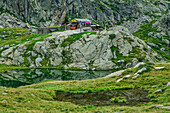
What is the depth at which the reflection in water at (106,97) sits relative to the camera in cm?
2900

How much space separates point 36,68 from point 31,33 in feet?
246

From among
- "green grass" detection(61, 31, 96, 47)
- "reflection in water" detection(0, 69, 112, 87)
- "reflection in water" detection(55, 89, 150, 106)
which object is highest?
"green grass" detection(61, 31, 96, 47)

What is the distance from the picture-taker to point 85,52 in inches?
5497

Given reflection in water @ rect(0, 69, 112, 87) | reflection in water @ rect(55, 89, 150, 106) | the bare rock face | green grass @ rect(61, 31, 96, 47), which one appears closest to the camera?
reflection in water @ rect(55, 89, 150, 106)

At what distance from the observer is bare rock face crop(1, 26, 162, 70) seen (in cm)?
12938

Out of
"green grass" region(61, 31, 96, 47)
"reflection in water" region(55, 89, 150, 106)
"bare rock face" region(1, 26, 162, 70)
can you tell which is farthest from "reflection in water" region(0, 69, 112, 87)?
"green grass" region(61, 31, 96, 47)

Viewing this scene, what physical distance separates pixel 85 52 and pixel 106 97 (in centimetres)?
10761

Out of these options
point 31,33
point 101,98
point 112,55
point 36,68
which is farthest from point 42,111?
point 31,33

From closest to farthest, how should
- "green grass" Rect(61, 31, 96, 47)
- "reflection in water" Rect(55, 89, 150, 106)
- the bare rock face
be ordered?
"reflection in water" Rect(55, 89, 150, 106), the bare rock face, "green grass" Rect(61, 31, 96, 47)

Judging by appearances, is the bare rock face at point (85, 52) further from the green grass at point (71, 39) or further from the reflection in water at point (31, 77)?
the reflection in water at point (31, 77)

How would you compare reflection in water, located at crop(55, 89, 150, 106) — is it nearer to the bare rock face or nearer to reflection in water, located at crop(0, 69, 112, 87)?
Result: reflection in water, located at crop(0, 69, 112, 87)

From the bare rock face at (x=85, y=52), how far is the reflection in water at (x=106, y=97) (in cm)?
8733

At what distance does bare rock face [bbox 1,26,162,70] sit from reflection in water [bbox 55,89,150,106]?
287 feet

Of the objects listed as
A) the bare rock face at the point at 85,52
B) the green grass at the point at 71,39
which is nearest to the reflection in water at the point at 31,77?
the bare rock face at the point at 85,52
